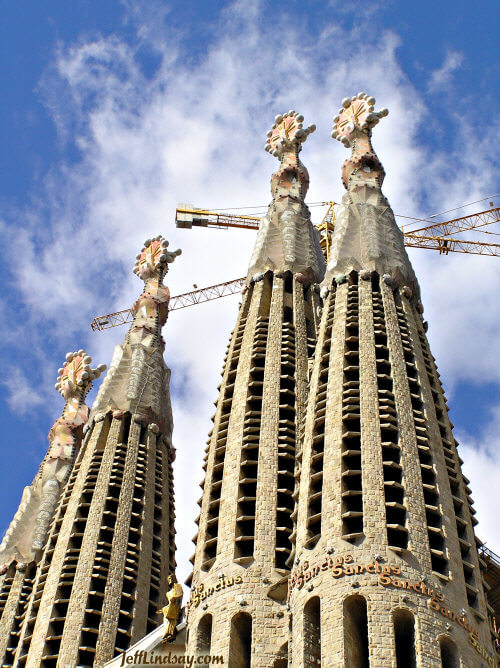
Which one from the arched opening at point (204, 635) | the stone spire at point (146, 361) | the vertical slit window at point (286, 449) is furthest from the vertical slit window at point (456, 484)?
the stone spire at point (146, 361)

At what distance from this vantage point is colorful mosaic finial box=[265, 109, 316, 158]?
73.5 metres

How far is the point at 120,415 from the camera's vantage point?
66.3 m

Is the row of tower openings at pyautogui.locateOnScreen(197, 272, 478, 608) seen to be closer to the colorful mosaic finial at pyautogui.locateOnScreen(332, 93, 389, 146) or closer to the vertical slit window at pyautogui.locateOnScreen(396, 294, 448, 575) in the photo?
the vertical slit window at pyautogui.locateOnScreen(396, 294, 448, 575)

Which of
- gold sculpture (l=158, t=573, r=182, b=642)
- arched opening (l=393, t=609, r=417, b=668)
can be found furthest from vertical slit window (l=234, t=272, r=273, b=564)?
arched opening (l=393, t=609, r=417, b=668)

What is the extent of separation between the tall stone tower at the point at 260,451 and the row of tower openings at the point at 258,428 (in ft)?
0.16

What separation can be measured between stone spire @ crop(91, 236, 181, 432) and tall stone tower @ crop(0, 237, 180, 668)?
78 millimetres

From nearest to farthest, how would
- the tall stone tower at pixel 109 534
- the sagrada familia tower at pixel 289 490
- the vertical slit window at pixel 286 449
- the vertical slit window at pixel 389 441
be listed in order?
the sagrada familia tower at pixel 289 490
the vertical slit window at pixel 389 441
the vertical slit window at pixel 286 449
the tall stone tower at pixel 109 534

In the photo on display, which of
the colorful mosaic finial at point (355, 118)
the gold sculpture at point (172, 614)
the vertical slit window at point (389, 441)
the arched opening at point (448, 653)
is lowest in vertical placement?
the arched opening at point (448, 653)

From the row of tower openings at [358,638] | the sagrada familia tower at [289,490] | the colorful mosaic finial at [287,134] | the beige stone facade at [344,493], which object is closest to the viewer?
the row of tower openings at [358,638]

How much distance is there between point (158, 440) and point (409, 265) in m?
17.0

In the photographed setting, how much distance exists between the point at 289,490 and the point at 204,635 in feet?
23.4

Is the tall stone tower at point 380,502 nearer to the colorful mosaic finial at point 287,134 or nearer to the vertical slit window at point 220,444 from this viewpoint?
the vertical slit window at point 220,444

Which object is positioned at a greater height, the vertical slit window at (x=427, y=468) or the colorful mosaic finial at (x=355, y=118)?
the colorful mosaic finial at (x=355, y=118)

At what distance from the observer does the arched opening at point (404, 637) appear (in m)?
38.3
